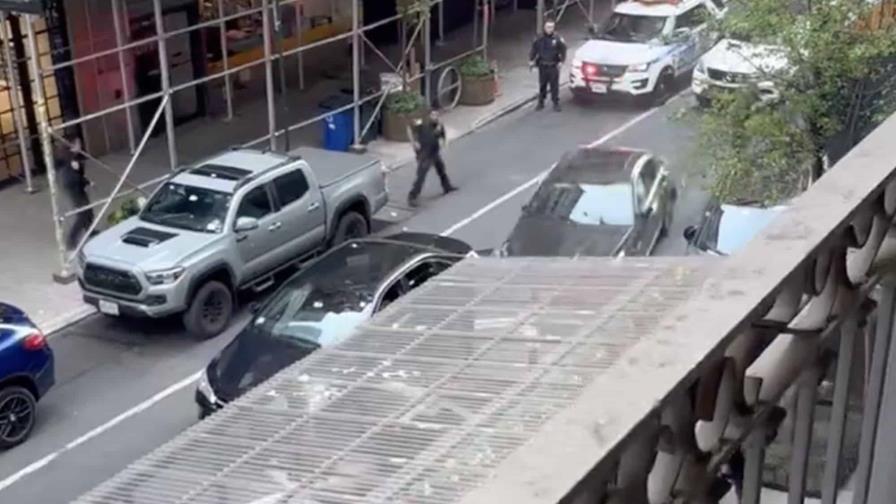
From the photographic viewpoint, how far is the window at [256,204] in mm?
14547

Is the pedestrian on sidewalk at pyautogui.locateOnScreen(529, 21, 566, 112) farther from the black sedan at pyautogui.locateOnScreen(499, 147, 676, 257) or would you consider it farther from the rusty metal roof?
the rusty metal roof

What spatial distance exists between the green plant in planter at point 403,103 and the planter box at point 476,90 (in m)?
1.99

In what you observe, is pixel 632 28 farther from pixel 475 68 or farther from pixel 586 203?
pixel 586 203

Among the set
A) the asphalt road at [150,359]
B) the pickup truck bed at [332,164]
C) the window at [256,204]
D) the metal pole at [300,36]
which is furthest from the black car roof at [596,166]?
the metal pole at [300,36]

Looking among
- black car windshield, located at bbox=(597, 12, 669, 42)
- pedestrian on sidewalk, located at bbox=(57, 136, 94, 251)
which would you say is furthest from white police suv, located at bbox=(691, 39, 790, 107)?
black car windshield, located at bbox=(597, 12, 669, 42)

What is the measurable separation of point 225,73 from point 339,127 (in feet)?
7.89

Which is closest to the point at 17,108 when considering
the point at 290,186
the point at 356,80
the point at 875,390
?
the point at 290,186

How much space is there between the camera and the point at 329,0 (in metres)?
24.5

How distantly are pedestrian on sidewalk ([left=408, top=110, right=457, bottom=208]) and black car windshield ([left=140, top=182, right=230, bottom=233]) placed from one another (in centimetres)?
440

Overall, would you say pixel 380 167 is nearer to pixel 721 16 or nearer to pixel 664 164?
pixel 664 164

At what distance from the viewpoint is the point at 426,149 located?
18.3m

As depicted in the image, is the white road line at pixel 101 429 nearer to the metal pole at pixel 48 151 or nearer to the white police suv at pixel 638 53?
the metal pole at pixel 48 151

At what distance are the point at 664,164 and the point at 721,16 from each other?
3316mm

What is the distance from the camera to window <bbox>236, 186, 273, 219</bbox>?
14547mm
